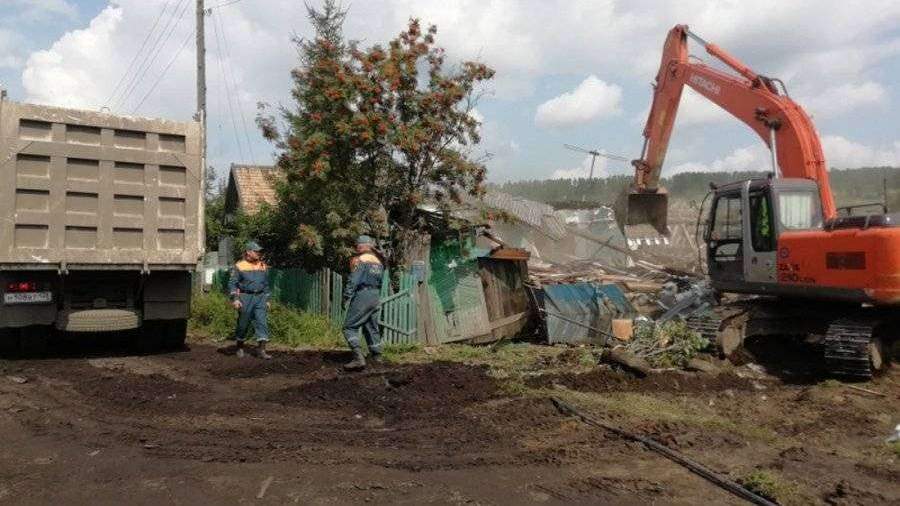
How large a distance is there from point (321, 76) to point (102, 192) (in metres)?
4.87

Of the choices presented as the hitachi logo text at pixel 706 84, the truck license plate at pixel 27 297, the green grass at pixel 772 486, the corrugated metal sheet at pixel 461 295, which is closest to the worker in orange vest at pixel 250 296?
the truck license plate at pixel 27 297

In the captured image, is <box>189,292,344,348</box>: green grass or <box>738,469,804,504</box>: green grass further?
<box>189,292,344,348</box>: green grass

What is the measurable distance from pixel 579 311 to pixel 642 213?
229 cm

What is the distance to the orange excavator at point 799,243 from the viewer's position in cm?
858

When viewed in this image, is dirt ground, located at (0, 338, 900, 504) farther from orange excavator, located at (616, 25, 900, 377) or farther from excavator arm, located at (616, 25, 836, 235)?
excavator arm, located at (616, 25, 836, 235)

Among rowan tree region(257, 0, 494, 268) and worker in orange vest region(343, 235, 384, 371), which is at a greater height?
rowan tree region(257, 0, 494, 268)

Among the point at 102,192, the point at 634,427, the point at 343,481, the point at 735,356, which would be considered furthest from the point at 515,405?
the point at 102,192

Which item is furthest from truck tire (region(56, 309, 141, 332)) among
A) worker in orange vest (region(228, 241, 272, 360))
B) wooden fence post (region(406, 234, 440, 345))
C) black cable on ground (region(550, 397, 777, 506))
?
black cable on ground (region(550, 397, 777, 506))

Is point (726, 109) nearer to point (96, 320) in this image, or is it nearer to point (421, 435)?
point (421, 435)

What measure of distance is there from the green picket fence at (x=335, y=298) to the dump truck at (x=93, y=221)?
310cm

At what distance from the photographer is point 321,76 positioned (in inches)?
532

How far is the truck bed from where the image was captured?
372 inches

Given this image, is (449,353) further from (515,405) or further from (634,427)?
(634,427)

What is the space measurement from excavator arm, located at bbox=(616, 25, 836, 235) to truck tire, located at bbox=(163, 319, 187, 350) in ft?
26.3
